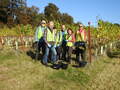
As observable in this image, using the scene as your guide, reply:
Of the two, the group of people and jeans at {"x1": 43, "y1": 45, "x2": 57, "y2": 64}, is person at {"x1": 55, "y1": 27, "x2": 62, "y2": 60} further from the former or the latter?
jeans at {"x1": 43, "y1": 45, "x2": 57, "y2": 64}

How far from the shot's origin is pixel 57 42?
938cm

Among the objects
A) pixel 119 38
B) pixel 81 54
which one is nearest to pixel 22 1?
pixel 119 38

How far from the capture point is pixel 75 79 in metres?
6.69

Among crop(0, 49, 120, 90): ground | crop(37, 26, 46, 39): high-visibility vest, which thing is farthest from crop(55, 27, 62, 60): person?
crop(0, 49, 120, 90): ground

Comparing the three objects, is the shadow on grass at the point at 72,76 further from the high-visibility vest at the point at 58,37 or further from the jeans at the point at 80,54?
the high-visibility vest at the point at 58,37

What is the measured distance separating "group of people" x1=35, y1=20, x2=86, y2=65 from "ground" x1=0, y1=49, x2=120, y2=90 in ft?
2.26

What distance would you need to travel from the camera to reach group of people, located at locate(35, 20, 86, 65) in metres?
8.59

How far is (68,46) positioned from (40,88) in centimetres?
377

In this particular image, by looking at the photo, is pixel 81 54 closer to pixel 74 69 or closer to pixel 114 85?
pixel 74 69

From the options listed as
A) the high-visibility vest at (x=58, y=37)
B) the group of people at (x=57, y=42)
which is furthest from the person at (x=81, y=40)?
the high-visibility vest at (x=58, y=37)

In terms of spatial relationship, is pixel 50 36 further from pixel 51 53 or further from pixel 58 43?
pixel 58 43

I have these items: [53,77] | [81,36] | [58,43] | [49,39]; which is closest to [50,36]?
[49,39]

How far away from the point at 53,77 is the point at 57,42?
2.76m

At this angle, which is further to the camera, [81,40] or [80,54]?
[80,54]
